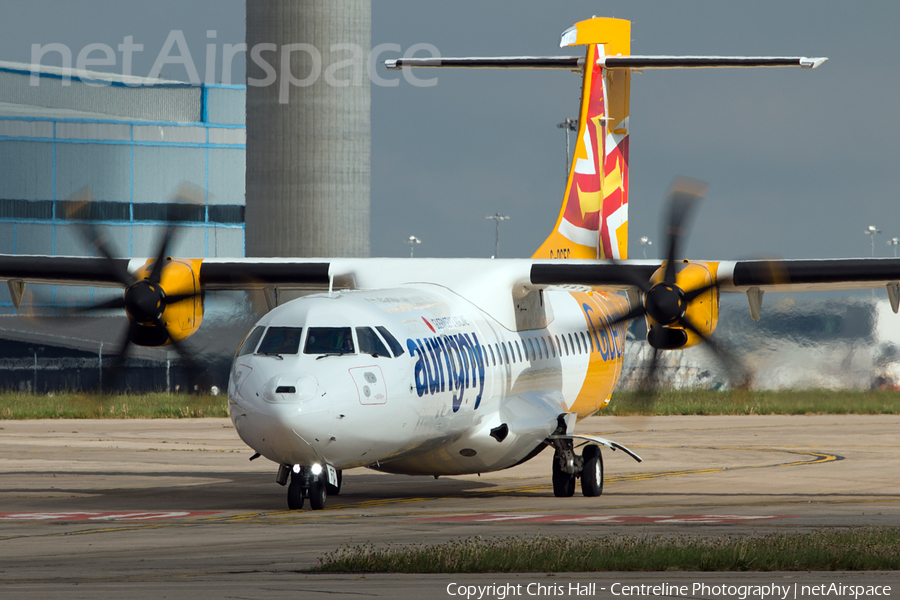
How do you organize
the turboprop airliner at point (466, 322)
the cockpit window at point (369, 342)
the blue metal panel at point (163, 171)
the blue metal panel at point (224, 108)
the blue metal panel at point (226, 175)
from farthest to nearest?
the blue metal panel at point (224, 108) < the blue metal panel at point (226, 175) < the blue metal panel at point (163, 171) < the cockpit window at point (369, 342) < the turboprop airliner at point (466, 322)

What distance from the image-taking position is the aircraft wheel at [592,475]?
20.1 metres

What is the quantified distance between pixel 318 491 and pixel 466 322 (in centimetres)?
408

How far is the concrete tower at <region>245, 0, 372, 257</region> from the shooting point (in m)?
49.2

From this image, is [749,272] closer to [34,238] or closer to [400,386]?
[400,386]

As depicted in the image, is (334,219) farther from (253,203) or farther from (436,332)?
(436,332)

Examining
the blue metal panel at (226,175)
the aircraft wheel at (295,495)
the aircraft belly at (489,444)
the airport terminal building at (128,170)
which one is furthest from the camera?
the blue metal panel at (226,175)

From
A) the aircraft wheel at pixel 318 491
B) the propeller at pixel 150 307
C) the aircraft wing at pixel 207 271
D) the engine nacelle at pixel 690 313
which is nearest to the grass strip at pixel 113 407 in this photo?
the aircraft wing at pixel 207 271

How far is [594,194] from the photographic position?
85.7ft

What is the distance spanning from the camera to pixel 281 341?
16047 mm

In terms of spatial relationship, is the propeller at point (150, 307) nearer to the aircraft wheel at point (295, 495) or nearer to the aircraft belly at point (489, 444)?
the aircraft wheel at point (295, 495)

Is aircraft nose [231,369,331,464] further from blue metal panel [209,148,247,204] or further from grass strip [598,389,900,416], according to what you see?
blue metal panel [209,148,247,204]

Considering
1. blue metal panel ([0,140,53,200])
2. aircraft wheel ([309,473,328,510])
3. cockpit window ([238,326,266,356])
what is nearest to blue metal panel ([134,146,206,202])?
blue metal panel ([0,140,53,200])

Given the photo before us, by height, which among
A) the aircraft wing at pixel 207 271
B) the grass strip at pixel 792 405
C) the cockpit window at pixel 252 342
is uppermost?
the aircraft wing at pixel 207 271

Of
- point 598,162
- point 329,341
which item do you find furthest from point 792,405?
point 329,341
